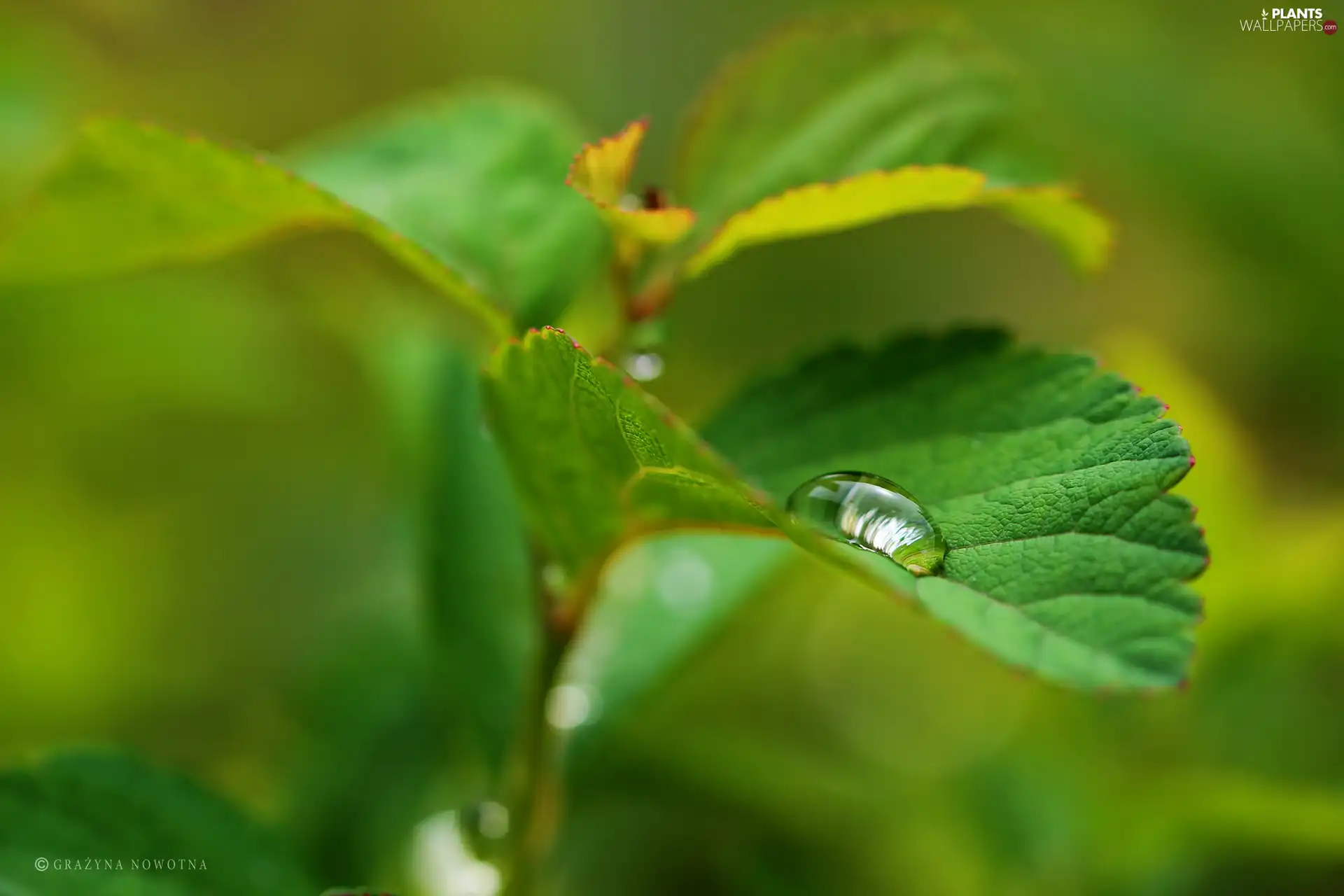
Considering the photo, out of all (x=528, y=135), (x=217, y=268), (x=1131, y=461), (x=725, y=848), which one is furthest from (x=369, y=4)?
(x=1131, y=461)

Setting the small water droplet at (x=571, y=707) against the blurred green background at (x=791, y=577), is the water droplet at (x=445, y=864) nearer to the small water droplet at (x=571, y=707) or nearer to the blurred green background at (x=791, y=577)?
the blurred green background at (x=791, y=577)

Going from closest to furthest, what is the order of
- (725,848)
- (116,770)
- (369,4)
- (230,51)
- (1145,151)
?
(116,770) → (725,848) → (1145,151) → (230,51) → (369,4)

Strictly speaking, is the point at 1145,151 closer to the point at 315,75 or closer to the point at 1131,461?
the point at 1131,461

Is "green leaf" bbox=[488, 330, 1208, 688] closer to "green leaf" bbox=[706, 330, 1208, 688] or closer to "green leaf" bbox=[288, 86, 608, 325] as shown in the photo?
"green leaf" bbox=[706, 330, 1208, 688]

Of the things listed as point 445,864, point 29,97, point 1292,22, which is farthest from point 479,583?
point 1292,22

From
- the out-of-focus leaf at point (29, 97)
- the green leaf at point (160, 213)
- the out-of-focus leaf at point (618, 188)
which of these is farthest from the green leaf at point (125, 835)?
the out-of-focus leaf at point (29, 97)

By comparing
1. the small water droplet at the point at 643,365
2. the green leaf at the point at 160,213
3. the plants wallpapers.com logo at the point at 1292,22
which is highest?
the plants wallpapers.com logo at the point at 1292,22
